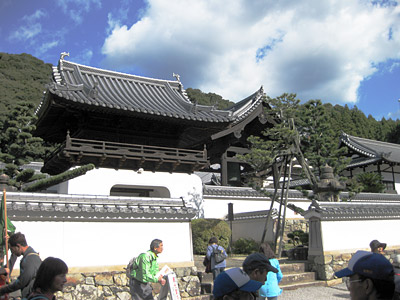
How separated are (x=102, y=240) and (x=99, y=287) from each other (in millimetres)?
1071

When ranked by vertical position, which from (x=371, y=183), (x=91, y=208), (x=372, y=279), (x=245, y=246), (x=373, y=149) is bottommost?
(x=245, y=246)

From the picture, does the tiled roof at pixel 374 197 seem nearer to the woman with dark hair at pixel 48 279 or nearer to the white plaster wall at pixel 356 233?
the white plaster wall at pixel 356 233

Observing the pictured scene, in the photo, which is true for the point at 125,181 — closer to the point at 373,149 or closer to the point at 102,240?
the point at 102,240

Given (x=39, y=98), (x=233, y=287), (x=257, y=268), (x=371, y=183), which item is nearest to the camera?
(x=233, y=287)

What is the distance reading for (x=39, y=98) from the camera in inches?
1981

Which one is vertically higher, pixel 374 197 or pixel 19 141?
pixel 19 141

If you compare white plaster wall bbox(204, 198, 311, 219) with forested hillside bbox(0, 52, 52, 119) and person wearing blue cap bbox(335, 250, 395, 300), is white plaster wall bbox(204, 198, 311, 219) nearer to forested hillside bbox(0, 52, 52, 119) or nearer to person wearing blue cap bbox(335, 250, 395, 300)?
person wearing blue cap bbox(335, 250, 395, 300)

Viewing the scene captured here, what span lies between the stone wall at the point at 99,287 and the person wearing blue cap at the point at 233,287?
23.1ft

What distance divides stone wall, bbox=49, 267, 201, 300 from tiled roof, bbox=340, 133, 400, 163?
2012 centimetres

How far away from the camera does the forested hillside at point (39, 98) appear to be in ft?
148

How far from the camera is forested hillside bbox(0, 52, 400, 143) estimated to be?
45.1 metres

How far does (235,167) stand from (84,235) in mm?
15543

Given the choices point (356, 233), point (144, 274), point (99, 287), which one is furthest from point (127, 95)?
point (144, 274)

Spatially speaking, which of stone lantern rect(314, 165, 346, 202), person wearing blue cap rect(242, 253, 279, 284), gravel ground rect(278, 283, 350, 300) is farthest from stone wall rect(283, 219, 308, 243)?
person wearing blue cap rect(242, 253, 279, 284)
